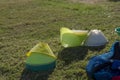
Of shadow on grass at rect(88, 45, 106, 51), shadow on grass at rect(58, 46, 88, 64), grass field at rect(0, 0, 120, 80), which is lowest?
grass field at rect(0, 0, 120, 80)

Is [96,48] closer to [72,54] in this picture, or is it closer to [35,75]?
[72,54]

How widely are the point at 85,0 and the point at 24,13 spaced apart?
2.26 metres

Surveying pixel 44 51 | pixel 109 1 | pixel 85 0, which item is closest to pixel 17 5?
pixel 85 0

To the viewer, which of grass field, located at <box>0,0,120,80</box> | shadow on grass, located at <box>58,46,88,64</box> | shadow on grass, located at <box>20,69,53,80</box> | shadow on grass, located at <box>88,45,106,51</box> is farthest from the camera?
shadow on grass, located at <box>88,45,106,51</box>

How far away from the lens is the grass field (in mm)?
4842

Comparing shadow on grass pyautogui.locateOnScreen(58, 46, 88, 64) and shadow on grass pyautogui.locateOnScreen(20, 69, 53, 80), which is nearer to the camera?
shadow on grass pyautogui.locateOnScreen(20, 69, 53, 80)

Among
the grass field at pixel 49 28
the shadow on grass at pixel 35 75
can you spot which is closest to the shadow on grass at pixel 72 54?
the grass field at pixel 49 28

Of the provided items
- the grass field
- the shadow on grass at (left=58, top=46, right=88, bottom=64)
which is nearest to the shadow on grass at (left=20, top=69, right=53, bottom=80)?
the grass field

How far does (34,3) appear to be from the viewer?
33.3 feet

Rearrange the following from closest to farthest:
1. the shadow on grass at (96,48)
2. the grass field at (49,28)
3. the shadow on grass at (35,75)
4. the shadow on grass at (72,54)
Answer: the shadow on grass at (35,75) < the grass field at (49,28) < the shadow on grass at (72,54) < the shadow on grass at (96,48)

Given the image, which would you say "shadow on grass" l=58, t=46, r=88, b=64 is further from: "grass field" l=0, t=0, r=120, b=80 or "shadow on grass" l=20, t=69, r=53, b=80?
"shadow on grass" l=20, t=69, r=53, b=80

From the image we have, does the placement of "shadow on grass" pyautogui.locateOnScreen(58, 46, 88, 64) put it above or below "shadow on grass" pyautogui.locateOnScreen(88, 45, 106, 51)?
below

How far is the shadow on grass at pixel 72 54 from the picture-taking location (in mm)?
5160

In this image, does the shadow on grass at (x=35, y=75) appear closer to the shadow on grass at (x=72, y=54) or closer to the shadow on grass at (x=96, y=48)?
the shadow on grass at (x=72, y=54)
